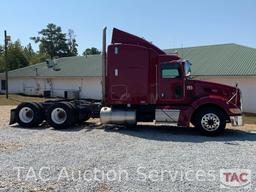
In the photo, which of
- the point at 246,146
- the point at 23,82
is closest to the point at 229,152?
the point at 246,146

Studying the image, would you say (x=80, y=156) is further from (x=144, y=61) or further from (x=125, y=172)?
(x=144, y=61)

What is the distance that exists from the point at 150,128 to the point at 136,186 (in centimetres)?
837

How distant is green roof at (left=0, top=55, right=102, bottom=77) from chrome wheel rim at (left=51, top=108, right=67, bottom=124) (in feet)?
66.3

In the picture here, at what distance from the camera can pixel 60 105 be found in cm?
1456

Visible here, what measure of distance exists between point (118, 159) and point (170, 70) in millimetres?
5671

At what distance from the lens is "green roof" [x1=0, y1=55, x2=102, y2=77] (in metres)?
37.2

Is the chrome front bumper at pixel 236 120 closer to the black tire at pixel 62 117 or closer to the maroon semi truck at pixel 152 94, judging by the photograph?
the maroon semi truck at pixel 152 94

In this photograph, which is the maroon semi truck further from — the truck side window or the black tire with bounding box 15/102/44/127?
the black tire with bounding box 15/102/44/127

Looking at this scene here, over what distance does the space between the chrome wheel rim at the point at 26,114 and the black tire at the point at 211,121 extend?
673 centimetres

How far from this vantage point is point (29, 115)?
15.0 m

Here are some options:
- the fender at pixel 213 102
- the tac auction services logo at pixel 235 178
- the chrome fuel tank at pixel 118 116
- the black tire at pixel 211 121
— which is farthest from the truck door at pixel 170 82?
the tac auction services logo at pixel 235 178

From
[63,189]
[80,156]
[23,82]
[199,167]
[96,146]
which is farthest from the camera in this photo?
[23,82]

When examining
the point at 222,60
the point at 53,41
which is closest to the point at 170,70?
the point at 222,60

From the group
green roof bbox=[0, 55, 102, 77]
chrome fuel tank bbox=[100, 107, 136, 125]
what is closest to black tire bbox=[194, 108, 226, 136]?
chrome fuel tank bbox=[100, 107, 136, 125]
